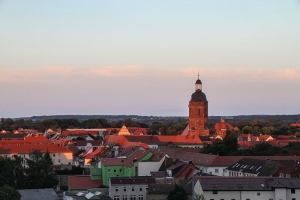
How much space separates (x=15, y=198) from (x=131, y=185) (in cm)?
935

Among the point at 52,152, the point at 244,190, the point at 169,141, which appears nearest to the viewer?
the point at 244,190

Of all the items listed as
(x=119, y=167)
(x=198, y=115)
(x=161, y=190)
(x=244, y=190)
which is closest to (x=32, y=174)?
(x=119, y=167)

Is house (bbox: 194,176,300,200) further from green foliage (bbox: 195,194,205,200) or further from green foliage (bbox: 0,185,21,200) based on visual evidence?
green foliage (bbox: 0,185,21,200)

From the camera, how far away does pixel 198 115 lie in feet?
351

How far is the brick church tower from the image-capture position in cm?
10706

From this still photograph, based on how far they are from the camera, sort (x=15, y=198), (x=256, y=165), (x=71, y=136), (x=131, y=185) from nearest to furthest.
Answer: (x=15, y=198)
(x=131, y=185)
(x=256, y=165)
(x=71, y=136)

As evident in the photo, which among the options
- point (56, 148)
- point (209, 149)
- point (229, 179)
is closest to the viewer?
point (229, 179)

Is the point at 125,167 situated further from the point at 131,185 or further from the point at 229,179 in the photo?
the point at 229,179

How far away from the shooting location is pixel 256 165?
50.3 m

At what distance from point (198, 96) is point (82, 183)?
203 feet

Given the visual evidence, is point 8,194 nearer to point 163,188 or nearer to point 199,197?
point 199,197

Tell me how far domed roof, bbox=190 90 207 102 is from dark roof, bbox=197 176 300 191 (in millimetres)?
69341

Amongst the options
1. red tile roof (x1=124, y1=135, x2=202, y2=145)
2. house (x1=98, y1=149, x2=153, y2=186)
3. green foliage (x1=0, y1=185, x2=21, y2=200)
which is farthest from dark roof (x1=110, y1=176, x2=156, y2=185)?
red tile roof (x1=124, y1=135, x2=202, y2=145)

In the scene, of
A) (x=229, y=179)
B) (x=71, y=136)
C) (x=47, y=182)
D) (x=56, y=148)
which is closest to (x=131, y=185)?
(x=229, y=179)
